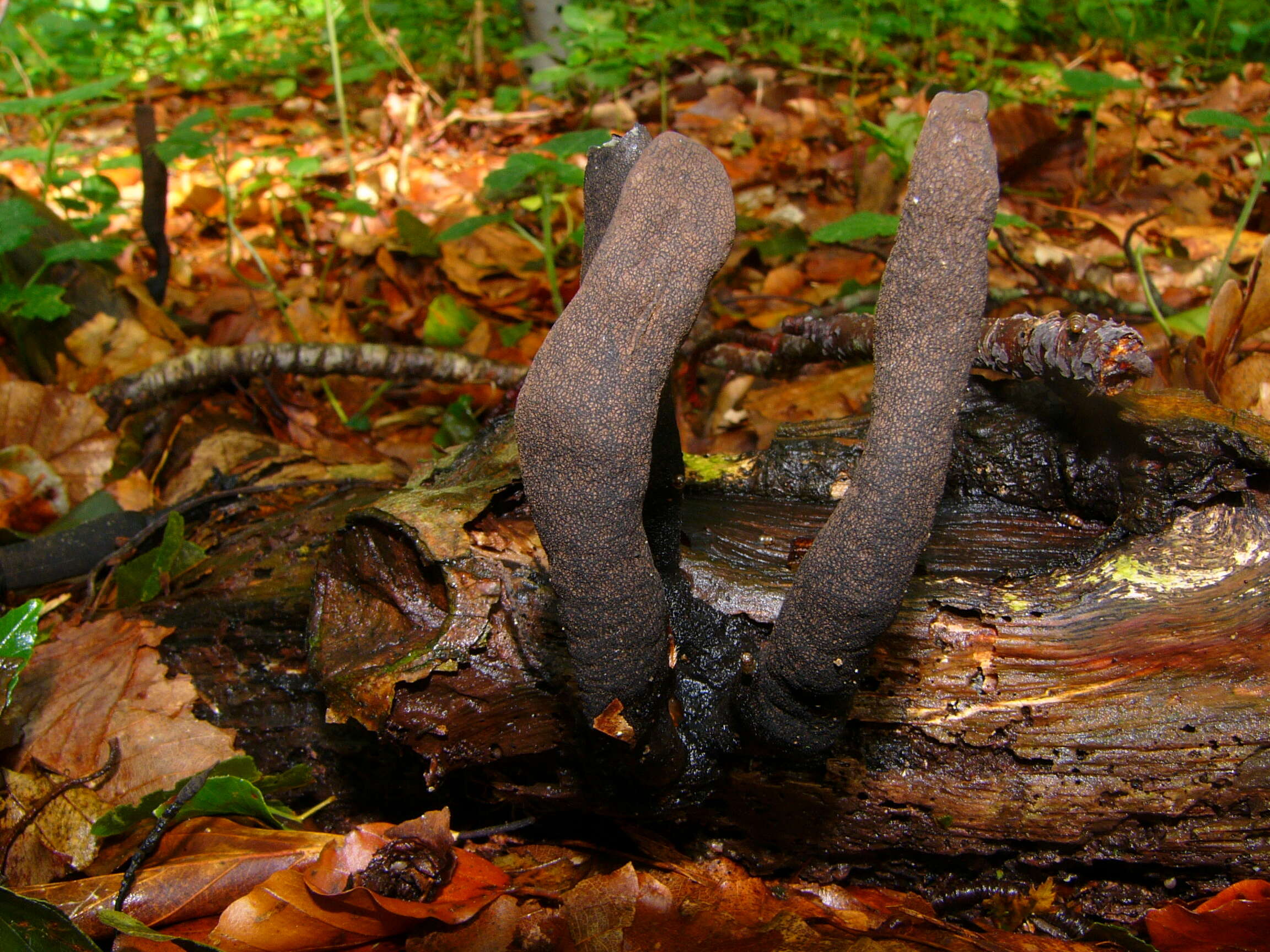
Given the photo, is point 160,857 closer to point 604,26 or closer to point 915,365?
point 915,365

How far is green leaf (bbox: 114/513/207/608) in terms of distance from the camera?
69.6 inches

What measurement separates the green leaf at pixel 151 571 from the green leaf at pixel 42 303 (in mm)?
1295

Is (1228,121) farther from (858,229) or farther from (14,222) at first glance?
(14,222)

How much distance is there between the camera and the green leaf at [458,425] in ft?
8.71

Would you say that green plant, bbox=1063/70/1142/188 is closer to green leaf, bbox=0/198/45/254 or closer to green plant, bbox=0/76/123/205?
green plant, bbox=0/76/123/205

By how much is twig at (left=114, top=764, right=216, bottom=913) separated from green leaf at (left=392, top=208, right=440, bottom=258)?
2747 mm

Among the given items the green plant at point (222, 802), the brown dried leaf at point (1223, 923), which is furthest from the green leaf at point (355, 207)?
the brown dried leaf at point (1223, 923)

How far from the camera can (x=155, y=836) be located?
52.2 inches

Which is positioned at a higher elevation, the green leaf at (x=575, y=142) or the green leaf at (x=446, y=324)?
the green leaf at (x=575, y=142)

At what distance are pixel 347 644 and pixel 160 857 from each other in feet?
1.37

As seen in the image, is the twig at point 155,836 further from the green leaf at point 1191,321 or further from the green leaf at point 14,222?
the green leaf at point 1191,321

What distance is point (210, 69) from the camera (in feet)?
21.7

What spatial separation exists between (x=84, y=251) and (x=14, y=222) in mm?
189

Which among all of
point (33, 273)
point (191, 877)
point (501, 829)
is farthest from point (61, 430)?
point (501, 829)
